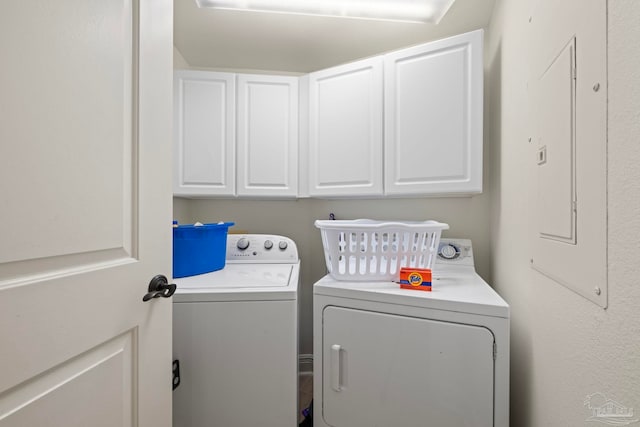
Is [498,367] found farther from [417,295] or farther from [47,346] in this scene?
[47,346]

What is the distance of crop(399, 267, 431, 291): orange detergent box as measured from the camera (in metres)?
1.12

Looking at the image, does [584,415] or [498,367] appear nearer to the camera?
[584,415]

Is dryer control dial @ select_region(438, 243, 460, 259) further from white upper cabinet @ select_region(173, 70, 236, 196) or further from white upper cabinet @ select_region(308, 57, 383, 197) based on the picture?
white upper cabinet @ select_region(173, 70, 236, 196)

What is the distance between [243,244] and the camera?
5.73 ft

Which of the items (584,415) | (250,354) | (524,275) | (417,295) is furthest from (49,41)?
(524,275)

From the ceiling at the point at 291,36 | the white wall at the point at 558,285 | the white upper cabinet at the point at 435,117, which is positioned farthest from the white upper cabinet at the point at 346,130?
the white wall at the point at 558,285

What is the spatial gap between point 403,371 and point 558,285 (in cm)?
64

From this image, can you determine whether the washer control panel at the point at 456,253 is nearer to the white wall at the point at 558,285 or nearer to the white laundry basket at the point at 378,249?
the white wall at the point at 558,285

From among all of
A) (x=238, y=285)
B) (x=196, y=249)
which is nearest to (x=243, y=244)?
(x=196, y=249)

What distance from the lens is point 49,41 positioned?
52cm

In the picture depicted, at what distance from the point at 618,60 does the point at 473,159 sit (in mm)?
849

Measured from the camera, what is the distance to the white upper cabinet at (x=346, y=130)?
157 cm

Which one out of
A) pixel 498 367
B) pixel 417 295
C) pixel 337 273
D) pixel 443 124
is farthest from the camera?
pixel 443 124

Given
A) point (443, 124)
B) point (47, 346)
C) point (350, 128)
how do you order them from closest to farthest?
point (47, 346) < point (443, 124) < point (350, 128)
